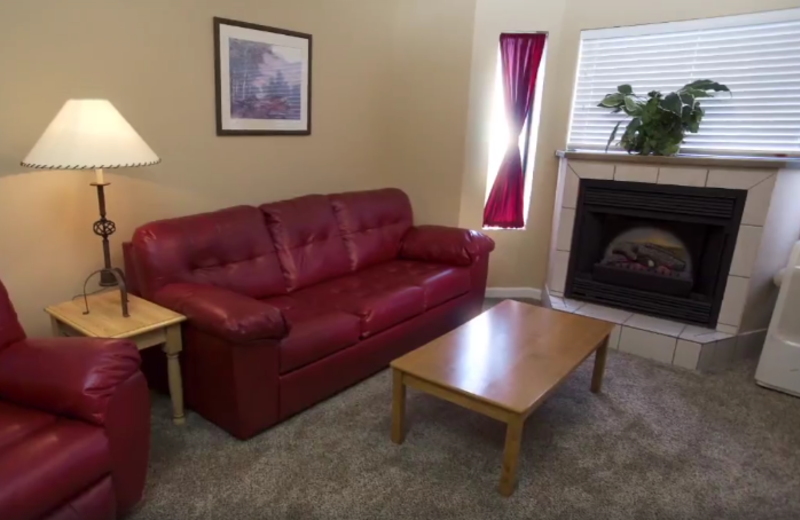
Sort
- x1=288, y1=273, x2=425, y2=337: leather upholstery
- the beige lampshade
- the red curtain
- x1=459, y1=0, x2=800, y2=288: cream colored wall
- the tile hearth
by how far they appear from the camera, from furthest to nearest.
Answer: the red curtain
x1=459, y1=0, x2=800, y2=288: cream colored wall
the tile hearth
x1=288, y1=273, x2=425, y2=337: leather upholstery
the beige lampshade

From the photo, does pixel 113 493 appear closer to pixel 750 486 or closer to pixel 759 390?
pixel 750 486

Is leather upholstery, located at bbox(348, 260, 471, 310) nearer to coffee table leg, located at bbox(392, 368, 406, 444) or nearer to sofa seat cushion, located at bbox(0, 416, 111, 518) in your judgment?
coffee table leg, located at bbox(392, 368, 406, 444)

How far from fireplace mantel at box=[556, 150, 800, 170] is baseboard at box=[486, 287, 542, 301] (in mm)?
1176

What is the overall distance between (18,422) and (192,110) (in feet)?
6.12

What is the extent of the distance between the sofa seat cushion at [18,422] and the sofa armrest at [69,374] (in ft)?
0.07

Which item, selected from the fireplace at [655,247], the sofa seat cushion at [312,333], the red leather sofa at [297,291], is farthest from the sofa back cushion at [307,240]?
the fireplace at [655,247]

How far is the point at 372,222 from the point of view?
3.55 meters

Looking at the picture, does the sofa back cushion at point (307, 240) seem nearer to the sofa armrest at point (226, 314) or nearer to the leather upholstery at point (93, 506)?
the sofa armrest at point (226, 314)

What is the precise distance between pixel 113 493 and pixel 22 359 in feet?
1.76

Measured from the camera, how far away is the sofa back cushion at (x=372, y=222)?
3367 millimetres

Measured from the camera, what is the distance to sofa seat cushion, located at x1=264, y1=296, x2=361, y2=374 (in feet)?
7.45

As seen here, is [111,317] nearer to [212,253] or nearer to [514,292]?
[212,253]

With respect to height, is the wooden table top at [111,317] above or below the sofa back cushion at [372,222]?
below

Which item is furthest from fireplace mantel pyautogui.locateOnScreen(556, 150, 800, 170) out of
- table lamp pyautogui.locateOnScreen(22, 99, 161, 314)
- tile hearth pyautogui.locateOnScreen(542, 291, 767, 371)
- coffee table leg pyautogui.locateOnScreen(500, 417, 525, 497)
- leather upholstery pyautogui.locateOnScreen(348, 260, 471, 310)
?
table lamp pyautogui.locateOnScreen(22, 99, 161, 314)
